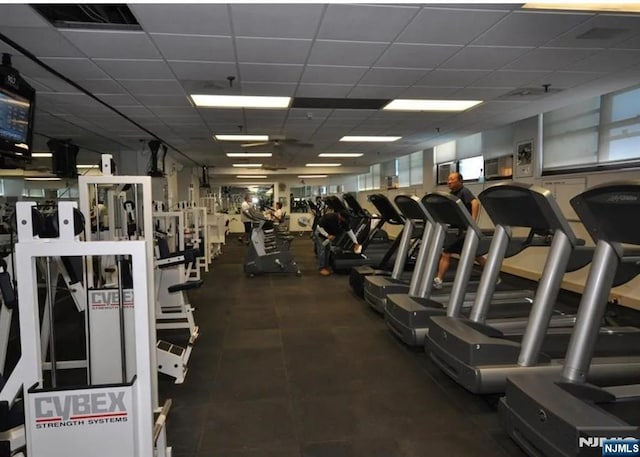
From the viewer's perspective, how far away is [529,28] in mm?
3279

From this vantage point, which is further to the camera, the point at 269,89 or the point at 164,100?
the point at 164,100

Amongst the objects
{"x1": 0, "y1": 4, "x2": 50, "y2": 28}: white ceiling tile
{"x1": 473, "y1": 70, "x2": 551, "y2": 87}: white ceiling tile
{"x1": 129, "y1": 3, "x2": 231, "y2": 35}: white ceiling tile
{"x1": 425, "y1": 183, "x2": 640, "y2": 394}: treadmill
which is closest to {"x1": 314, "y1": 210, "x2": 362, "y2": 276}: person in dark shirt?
{"x1": 473, "y1": 70, "x2": 551, "y2": 87}: white ceiling tile

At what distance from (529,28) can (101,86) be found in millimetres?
4431

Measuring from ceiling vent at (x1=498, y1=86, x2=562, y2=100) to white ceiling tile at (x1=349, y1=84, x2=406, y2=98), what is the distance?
4.81ft

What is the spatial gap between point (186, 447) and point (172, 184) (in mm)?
10527

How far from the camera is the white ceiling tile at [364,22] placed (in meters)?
2.92

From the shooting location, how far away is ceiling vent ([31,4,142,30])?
119 inches

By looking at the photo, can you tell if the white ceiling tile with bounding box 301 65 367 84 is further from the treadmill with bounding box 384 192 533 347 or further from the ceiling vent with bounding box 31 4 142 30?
the ceiling vent with bounding box 31 4 142 30

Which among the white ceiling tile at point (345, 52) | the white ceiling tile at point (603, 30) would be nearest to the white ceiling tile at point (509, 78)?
the white ceiling tile at point (603, 30)

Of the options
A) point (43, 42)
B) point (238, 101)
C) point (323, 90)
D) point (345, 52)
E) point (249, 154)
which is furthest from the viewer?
point (249, 154)

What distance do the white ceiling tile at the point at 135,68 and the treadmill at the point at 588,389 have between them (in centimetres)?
382

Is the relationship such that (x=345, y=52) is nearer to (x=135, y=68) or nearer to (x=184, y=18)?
(x=184, y=18)

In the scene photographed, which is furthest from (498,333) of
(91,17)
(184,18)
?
(91,17)

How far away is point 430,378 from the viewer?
3.02 metres
